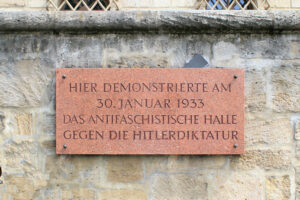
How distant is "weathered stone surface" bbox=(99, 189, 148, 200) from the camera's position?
7.78 feet

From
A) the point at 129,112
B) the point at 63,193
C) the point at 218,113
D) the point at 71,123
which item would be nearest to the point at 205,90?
the point at 218,113

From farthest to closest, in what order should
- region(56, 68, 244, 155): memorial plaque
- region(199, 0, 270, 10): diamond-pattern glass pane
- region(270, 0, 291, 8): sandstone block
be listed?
region(270, 0, 291, 8): sandstone block → region(199, 0, 270, 10): diamond-pattern glass pane → region(56, 68, 244, 155): memorial plaque

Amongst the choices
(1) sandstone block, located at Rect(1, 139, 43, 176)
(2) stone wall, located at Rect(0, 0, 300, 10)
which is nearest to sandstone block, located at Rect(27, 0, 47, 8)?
(2) stone wall, located at Rect(0, 0, 300, 10)

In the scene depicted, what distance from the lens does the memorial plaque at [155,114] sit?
2.35 m

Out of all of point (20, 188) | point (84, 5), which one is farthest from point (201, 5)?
point (20, 188)

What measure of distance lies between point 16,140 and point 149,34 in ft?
4.00

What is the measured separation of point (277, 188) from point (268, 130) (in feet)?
1.35

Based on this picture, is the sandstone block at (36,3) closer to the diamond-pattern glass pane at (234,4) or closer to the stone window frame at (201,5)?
the stone window frame at (201,5)

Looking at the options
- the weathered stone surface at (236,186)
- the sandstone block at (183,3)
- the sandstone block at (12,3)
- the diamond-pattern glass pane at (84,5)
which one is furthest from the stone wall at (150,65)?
the sandstone block at (12,3)

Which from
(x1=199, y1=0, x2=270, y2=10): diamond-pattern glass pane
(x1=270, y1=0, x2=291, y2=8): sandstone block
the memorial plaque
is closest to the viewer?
the memorial plaque

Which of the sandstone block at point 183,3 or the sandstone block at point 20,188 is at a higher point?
the sandstone block at point 183,3

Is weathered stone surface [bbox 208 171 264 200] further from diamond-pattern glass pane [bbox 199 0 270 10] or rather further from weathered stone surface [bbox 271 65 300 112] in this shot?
diamond-pattern glass pane [bbox 199 0 270 10]

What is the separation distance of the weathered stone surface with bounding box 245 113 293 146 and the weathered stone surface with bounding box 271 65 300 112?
3.5 inches

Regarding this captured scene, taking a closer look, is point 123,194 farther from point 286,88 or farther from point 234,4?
point 234,4
